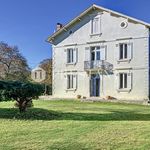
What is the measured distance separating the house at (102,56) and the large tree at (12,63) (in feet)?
58.9

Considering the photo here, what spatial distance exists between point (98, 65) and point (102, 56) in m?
0.89

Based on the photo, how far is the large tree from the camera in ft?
173

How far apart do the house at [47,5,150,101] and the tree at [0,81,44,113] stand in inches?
668

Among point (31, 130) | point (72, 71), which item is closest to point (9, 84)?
point (31, 130)

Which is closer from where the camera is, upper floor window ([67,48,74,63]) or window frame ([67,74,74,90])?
window frame ([67,74,74,90])

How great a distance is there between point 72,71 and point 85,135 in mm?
25230

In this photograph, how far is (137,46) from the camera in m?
30.8

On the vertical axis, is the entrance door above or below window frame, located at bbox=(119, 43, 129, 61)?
below

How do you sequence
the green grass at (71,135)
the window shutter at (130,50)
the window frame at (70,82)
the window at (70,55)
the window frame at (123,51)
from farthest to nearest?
1. the window at (70,55)
2. the window frame at (70,82)
3. the window frame at (123,51)
4. the window shutter at (130,50)
5. the green grass at (71,135)

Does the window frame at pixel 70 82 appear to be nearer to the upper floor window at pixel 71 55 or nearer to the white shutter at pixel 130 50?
the upper floor window at pixel 71 55

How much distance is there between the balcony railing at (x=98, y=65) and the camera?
32.5 m

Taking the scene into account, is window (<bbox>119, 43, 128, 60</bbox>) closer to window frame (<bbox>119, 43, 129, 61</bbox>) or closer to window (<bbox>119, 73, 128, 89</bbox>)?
window frame (<bbox>119, 43, 129, 61</bbox>)

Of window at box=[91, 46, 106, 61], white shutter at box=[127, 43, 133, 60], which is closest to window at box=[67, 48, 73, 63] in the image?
window at box=[91, 46, 106, 61]

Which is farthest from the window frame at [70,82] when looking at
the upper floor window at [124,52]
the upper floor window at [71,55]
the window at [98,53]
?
the upper floor window at [124,52]
